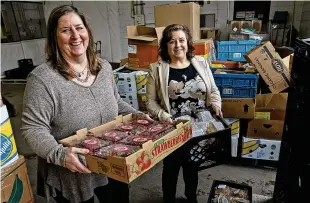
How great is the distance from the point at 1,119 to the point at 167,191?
1163 mm

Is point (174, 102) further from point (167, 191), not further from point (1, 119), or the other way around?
point (1, 119)

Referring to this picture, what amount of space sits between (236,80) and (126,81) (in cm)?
115

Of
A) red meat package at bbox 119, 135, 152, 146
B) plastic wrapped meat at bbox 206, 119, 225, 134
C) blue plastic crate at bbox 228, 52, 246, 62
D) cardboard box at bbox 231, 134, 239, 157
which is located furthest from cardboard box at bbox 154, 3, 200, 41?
red meat package at bbox 119, 135, 152, 146

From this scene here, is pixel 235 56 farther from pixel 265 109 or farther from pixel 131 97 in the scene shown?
pixel 131 97

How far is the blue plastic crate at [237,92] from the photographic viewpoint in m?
2.34

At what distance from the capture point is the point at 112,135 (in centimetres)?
113

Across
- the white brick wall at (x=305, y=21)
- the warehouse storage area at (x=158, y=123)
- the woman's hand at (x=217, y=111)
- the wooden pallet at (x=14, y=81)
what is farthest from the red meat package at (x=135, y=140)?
the wooden pallet at (x=14, y=81)

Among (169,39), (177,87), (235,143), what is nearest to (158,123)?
(177,87)

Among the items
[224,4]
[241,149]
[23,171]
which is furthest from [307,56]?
[224,4]

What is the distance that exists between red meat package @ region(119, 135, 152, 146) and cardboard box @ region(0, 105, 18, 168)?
635 millimetres

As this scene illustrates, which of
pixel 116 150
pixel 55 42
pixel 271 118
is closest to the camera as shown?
pixel 116 150

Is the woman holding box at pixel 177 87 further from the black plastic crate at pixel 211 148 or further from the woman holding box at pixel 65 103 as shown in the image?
the woman holding box at pixel 65 103

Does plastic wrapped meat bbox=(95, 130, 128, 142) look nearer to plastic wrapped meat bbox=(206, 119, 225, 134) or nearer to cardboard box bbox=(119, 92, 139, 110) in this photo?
plastic wrapped meat bbox=(206, 119, 225, 134)

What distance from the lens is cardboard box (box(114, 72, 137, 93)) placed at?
9.04 feet
